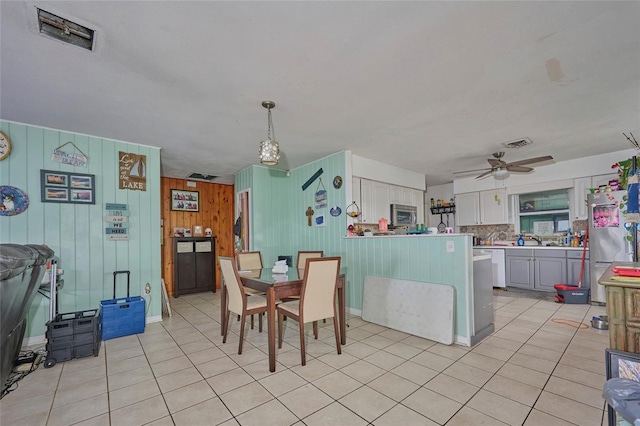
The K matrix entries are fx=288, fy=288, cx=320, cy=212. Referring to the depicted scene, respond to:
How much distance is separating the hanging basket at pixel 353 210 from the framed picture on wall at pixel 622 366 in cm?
311

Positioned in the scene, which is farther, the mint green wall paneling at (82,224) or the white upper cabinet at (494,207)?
the white upper cabinet at (494,207)

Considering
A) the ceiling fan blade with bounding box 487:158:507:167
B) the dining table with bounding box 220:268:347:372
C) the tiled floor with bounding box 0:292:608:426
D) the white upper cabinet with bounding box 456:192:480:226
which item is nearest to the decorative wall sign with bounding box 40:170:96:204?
the tiled floor with bounding box 0:292:608:426

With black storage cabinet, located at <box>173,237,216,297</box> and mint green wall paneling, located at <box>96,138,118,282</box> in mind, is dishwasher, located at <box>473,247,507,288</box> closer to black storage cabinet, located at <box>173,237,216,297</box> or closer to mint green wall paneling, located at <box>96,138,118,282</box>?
black storage cabinet, located at <box>173,237,216,297</box>

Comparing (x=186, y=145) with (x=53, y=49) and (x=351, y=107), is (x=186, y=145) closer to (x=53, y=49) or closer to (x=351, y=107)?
(x=53, y=49)

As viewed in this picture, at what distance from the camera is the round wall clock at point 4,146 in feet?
10.1

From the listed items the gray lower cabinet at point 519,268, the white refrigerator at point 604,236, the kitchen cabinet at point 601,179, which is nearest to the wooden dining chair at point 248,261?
the gray lower cabinet at point 519,268

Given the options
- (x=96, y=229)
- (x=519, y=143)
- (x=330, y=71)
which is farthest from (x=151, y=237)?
(x=519, y=143)

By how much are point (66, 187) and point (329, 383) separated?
12.1 ft

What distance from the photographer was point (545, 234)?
5.72 m

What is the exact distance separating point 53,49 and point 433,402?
3.54 m

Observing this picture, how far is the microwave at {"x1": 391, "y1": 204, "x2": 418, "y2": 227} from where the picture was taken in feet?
17.7

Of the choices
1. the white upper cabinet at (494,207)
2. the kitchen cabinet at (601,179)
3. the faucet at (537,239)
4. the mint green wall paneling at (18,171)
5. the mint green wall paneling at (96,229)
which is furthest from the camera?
the white upper cabinet at (494,207)

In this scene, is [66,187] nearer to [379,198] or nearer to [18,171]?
[18,171]

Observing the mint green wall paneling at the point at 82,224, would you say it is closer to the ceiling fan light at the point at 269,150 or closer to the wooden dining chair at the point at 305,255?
the wooden dining chair at the point at 305,255
